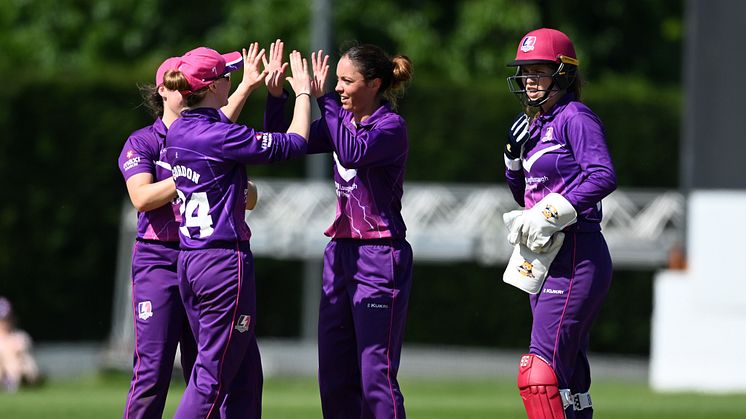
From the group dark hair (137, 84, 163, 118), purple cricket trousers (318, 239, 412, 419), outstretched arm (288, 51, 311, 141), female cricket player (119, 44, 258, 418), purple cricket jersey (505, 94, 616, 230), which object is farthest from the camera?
dark hair (137, 84, 163, 118)

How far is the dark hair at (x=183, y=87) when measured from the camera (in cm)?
712

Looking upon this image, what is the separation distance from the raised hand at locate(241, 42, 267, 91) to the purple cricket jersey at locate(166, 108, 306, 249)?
29 centimetres

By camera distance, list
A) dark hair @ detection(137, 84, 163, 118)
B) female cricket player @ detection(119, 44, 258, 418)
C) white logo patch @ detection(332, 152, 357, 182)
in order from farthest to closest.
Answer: dark hair @ detection(137, 84, 163, 118)
female cricket player @ detection(119, 44, 258, 418)
white logo patch @ detection(332, 152, 357, 182)

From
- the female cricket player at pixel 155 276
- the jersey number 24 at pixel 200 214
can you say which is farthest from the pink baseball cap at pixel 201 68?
the jersey number 24 at pixel 200 214

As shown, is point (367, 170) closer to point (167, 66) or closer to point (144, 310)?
point (167, 66)

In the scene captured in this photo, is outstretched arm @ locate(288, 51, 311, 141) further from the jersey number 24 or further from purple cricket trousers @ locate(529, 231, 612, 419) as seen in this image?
purple cricket trousers @ locate(529, 231, 612, 419)

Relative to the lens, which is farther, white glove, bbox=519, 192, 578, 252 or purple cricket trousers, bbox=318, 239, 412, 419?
purple cricket trousers, bbox=318, 239, 412, 419

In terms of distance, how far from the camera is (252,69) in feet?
24.2

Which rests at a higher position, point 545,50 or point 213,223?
point 545,50

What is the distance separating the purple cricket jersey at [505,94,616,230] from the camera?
22.8 feet

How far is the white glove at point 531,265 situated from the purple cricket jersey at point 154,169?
176 centimetres

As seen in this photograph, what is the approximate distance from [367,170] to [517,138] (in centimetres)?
78

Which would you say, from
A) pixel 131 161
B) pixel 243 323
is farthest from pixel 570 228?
pixel 131 161

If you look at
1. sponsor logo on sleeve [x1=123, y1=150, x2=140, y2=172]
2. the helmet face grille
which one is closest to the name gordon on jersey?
sponsor logo on sleeve [x1=123, y1=150, x2=140, y2=172]
